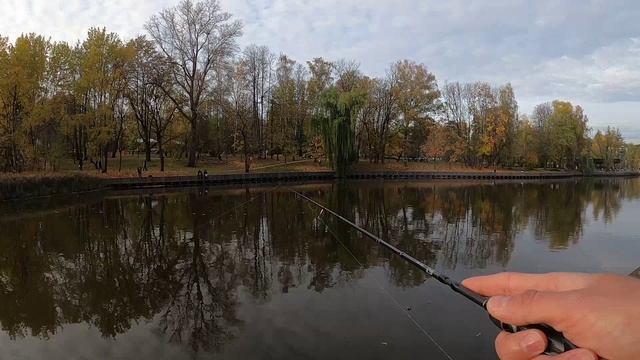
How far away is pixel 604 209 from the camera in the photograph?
1163 inches

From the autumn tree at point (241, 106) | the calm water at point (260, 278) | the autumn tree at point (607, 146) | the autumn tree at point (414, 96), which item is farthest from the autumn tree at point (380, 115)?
the autumn tree at point (607, 146)

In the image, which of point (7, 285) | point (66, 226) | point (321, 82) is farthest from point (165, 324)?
point (321, 82)

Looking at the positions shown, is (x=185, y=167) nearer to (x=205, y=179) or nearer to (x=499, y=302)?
(x=205, y=179)

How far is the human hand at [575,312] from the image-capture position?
3.03 ft

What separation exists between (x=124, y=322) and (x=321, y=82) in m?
65.5

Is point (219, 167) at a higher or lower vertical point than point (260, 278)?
higher

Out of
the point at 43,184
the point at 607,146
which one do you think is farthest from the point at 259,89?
the point at 607,146

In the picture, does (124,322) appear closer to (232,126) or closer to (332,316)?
(332,316)

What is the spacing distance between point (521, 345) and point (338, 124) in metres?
55.3

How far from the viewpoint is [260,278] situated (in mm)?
11703

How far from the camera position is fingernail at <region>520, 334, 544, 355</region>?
3.66 ft

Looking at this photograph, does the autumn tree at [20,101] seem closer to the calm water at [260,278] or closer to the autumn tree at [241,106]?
the calm water at [260,278]

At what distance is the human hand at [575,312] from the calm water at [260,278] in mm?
6313

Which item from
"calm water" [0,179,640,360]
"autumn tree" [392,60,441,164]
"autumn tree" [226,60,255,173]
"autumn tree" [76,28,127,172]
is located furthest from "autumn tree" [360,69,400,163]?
"calm water" [0,179,640,360]
